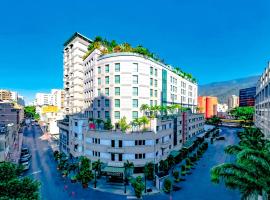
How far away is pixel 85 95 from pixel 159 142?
3153 centimetres

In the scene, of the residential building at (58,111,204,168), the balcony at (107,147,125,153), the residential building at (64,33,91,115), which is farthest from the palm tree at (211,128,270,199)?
the residential building at (64,33,91,115)

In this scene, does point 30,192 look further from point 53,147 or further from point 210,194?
point 53,147

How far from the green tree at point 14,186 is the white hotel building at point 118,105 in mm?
29679

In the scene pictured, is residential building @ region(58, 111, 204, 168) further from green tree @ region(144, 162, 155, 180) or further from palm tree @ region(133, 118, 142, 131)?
green tree @ region(144, 162, 155, 180)

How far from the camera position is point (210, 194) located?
43312 millimetres

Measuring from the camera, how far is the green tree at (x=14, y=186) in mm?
22531

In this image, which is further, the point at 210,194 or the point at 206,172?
the point at 206,172

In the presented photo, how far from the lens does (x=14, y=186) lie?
74.5 feet

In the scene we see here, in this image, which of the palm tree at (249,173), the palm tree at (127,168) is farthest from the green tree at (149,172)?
the palm tree at (249,173)

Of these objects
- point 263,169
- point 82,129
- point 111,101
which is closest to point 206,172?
point 111,101

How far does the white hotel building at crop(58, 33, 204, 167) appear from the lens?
175 ft

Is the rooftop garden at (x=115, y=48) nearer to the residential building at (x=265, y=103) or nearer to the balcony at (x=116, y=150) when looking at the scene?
the balcony at (x=116, y=150)

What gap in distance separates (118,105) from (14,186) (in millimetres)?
38336

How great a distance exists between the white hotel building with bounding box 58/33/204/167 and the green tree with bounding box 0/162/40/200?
29.7 metres
